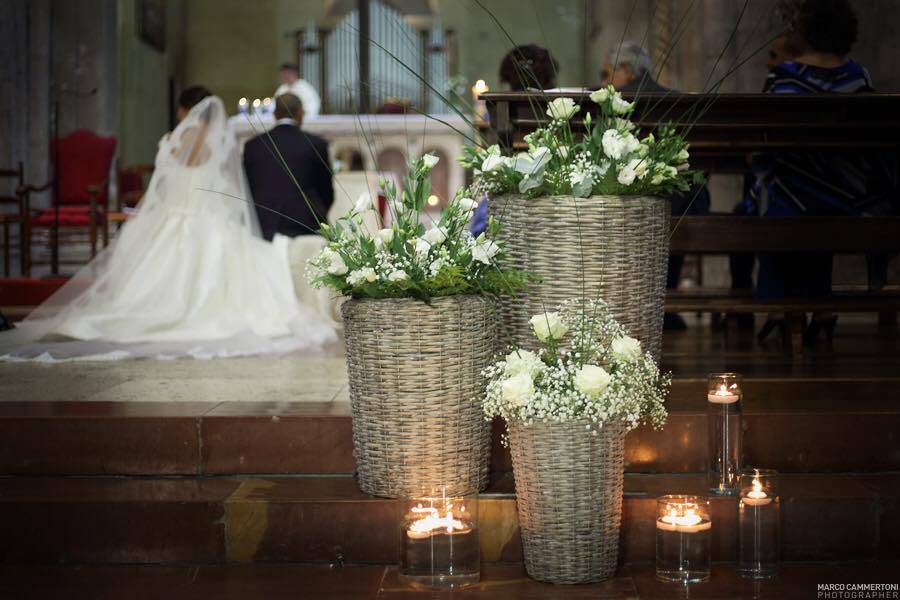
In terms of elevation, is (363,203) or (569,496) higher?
(363,203)

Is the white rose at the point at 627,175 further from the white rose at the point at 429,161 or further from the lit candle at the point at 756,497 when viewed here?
the lit candle at the point at 756,497

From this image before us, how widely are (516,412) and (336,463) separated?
77 cm

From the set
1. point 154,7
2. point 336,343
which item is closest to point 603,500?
point 336,343

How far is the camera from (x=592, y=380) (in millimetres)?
2406

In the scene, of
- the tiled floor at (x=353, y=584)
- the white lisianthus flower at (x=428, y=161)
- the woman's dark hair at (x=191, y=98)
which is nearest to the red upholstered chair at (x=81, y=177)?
the woman's dark hair at (x=191, y=98)

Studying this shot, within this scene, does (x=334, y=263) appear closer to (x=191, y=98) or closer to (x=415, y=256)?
(x=415, y=256)

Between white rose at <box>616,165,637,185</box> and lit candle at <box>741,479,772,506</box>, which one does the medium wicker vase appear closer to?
white rose at <box>616,165,637,185</box>

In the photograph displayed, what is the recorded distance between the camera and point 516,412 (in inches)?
100

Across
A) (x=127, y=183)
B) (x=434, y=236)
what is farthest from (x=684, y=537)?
(x=127, y=183)

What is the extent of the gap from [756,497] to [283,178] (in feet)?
13.7

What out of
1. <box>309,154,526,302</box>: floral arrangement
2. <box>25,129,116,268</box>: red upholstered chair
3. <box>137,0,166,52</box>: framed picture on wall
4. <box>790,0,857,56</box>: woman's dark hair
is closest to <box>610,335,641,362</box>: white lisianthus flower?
<box>309,154,526,302</box>: floral arrangement

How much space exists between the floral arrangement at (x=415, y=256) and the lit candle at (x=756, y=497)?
0.75m

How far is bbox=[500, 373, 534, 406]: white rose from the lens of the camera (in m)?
2.45

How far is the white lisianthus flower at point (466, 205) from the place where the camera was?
2.74m
